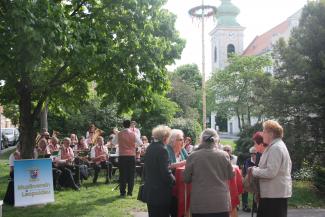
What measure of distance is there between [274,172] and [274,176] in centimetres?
6

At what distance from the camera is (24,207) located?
10719 millimetres

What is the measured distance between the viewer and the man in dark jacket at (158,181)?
622 cm

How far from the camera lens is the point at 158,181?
6262 millimetres

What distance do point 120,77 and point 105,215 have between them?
402cm

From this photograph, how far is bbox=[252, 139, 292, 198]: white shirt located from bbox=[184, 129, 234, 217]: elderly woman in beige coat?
0.47m

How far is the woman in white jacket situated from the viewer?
228 inches

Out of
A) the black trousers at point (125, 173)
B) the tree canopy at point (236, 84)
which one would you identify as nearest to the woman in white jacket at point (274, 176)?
the black trousers at point (125, 173)

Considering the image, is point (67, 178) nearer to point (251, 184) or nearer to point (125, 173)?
point (125, 173)

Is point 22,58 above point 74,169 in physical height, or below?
above

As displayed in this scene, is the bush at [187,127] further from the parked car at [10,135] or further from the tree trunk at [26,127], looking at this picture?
the parked car at [10,135]

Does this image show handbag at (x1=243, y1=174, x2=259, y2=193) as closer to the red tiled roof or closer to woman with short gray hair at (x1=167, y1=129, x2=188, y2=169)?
woman with short gray hair at (x1=167, y1=129, x2=188, y2=169)

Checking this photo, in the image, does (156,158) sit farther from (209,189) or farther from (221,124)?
(221,124)

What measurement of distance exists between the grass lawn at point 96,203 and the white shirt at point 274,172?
467 cm

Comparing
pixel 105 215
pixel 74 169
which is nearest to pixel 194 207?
pixel 105 215
